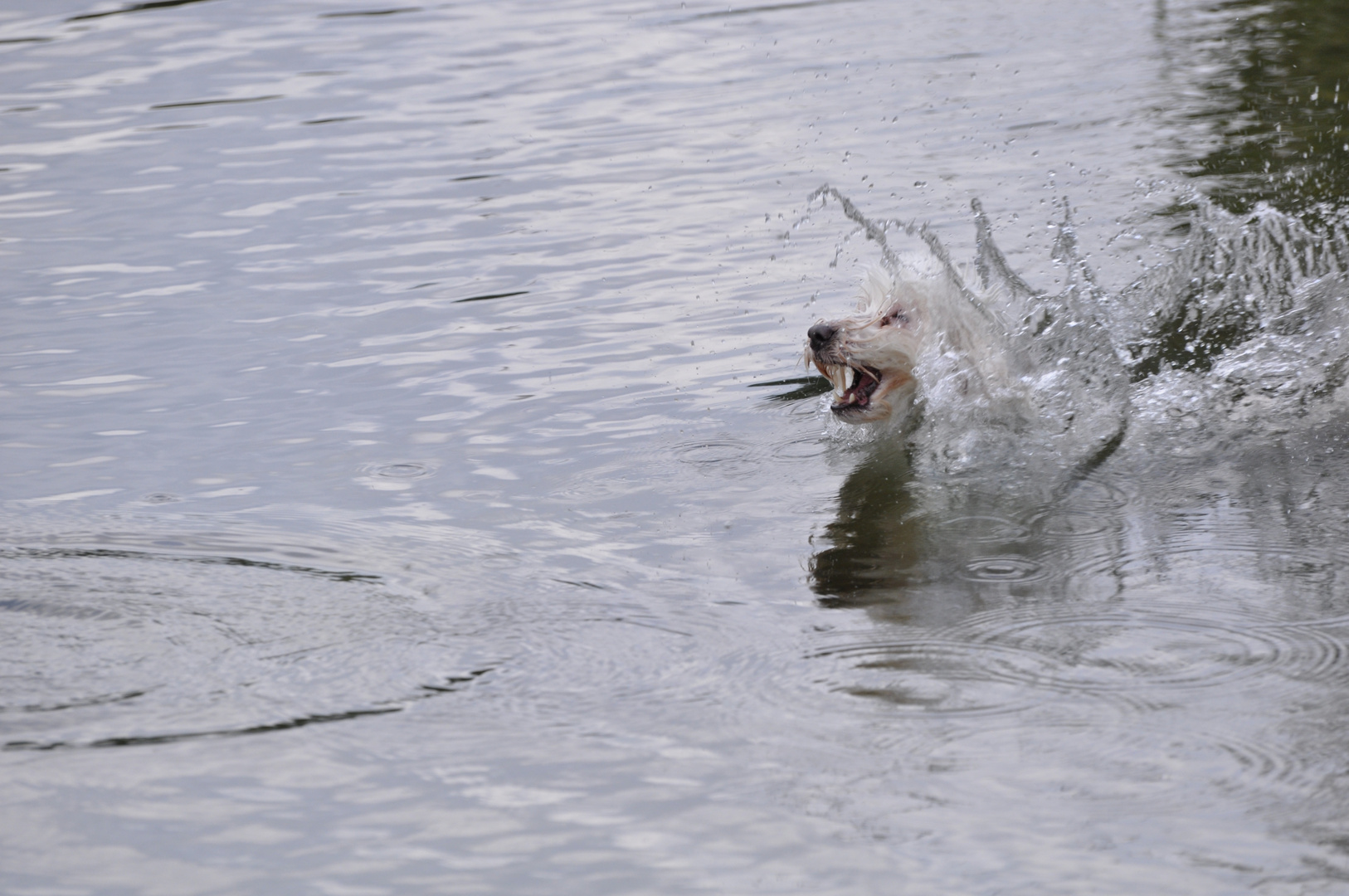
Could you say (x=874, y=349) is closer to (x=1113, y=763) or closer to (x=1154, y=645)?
(x=1154, y=645)

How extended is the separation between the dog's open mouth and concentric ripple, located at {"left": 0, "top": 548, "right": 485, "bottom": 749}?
7.42ft

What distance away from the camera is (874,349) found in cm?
692

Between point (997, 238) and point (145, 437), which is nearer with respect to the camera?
point (145, 437)

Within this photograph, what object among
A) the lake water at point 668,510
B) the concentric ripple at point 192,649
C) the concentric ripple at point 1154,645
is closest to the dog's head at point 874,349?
the lake water at point 668,510

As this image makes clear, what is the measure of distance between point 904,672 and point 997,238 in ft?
17.3

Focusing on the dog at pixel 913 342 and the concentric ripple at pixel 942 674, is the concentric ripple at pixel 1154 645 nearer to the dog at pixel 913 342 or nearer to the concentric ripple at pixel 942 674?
the concentric ripple at pixel 942 674

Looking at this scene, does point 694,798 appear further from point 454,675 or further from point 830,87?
point 830,87

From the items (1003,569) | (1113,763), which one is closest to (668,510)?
(1003,569)

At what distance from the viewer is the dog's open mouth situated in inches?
277

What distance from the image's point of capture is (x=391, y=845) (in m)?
4.08

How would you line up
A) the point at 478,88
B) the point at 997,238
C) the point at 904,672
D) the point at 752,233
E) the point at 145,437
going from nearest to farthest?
the point at 904,672 → the point at 145,437 → the point at 997,238 → the point at 752,233 → the point at 478,88

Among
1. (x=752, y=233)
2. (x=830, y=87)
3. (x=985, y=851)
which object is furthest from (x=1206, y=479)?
(x=830, y=87)

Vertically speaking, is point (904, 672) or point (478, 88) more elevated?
point (478, 88)

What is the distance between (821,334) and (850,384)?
0.40 m
